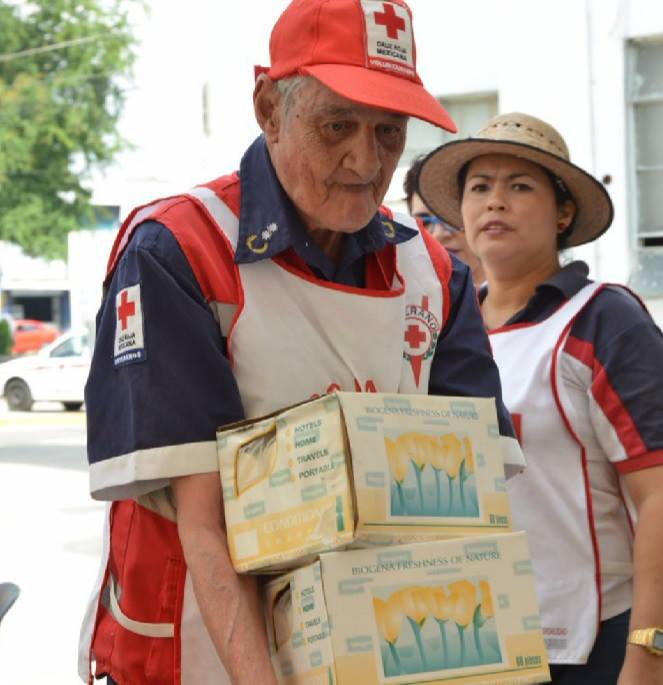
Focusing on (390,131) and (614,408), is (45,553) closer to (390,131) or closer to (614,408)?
(614,408)

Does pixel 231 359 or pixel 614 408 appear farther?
pixel 614 408

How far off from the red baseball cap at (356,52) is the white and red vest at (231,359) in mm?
248

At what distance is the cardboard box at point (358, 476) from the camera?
174cm

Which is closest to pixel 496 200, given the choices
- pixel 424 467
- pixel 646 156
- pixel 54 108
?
pixel 424 467

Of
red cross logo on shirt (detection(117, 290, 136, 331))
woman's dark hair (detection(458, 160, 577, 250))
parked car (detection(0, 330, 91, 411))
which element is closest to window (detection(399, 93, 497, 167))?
woman's dark hair (detection(458, 160, 577, 250))

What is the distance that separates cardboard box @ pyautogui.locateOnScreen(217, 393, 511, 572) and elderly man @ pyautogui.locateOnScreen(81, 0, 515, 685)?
7 centimetres

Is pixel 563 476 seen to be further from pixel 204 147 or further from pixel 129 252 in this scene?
pixel 204 147

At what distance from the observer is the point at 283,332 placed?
1984 mm

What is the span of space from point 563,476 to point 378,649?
107cm

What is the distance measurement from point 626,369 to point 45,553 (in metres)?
6.69

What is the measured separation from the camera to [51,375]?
21.9 meters

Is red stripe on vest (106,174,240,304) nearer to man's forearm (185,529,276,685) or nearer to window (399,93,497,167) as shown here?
man's forearm (185,529,276,685)

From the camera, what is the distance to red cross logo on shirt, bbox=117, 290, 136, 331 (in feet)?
6.39

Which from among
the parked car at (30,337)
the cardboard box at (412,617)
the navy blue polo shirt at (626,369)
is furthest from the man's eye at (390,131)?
the parked car at (30,337)
